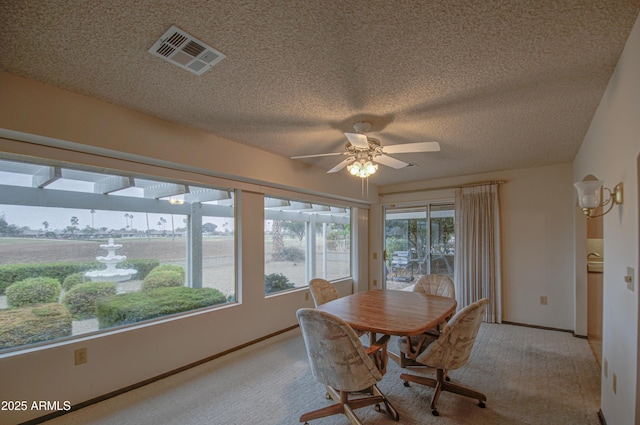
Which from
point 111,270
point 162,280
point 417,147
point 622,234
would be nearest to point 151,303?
point 162,280

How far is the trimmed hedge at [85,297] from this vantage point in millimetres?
2408

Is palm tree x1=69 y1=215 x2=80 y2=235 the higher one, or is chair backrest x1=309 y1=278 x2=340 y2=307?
palm tree x1=69 y1=215 x2=80 y2=235

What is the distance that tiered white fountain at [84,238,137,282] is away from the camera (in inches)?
102

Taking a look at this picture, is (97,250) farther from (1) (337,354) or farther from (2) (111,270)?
(1) (337,354)

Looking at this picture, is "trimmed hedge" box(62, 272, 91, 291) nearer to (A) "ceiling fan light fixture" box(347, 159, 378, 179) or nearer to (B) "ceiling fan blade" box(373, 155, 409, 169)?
(A) "ceiling fan light fixture" box(347, 159, 378, 179)

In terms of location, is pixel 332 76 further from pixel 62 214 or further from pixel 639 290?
pixel 62 214

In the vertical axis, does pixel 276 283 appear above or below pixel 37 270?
below

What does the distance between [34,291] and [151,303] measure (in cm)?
90

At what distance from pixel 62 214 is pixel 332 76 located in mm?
2494

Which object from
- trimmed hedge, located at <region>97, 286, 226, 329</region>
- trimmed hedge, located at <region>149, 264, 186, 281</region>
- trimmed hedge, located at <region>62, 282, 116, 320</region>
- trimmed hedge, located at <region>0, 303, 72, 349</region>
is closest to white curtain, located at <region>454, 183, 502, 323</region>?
trimmed hedge, located at <region>97, 286, 226, 329</region>

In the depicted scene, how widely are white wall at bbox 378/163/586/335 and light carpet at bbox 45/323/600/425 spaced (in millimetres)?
943

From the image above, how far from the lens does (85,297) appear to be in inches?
97.9

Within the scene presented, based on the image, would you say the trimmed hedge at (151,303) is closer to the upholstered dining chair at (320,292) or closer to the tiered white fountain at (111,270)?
the tiered white fountain at (111,270)

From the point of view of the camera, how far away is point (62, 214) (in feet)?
7.91
